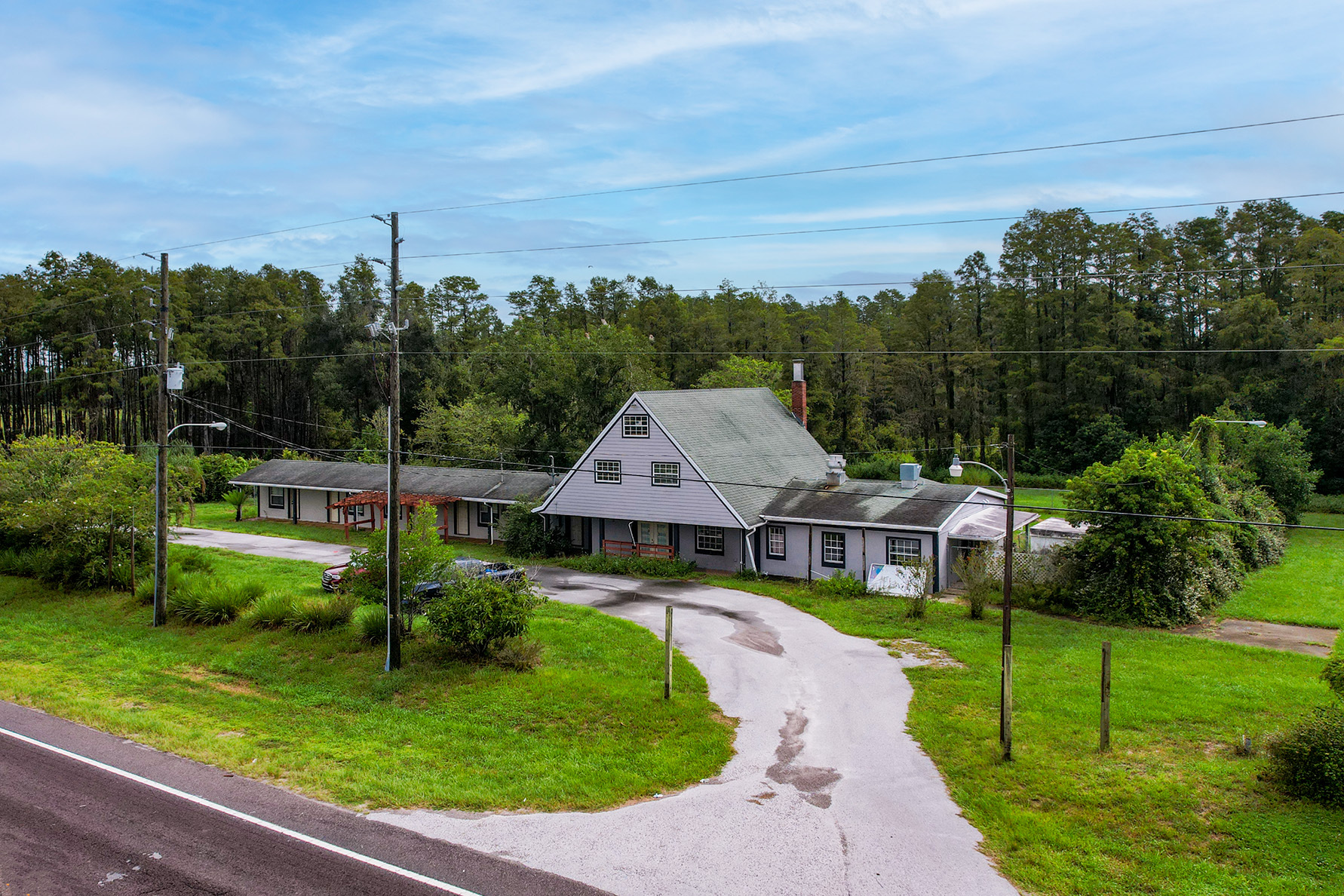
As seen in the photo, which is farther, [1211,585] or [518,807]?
[1211,585]

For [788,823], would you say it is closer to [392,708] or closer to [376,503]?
[392,708]

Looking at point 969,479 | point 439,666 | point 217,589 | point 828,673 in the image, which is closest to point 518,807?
point 439,666

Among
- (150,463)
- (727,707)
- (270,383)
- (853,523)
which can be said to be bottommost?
(727,707)

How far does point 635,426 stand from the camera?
32.3 meters

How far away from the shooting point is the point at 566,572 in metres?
31.7

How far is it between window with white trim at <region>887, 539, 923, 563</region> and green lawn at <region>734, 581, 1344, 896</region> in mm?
5547

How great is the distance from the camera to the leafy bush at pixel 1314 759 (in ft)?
38.4

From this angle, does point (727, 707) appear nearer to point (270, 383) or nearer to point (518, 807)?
point (518, 807)

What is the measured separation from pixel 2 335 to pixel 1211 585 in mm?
87504

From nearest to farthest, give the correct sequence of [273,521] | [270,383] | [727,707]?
[727,707]
[273,521]
[270,383]

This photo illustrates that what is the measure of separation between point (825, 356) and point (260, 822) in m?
58.9

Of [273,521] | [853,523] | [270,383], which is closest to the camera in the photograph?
[853,523]

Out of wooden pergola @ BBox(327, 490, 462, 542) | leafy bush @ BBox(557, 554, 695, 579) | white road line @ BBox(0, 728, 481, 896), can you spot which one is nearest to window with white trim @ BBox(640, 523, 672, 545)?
leafy bush @ BBox(557, 554, 695, 579)

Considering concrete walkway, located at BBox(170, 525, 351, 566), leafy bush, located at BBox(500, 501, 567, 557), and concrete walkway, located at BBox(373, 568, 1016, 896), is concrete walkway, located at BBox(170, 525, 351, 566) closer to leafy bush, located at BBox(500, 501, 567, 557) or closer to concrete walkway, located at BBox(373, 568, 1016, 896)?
leafy bush, located at BBox(500, 501, 567, 557)
